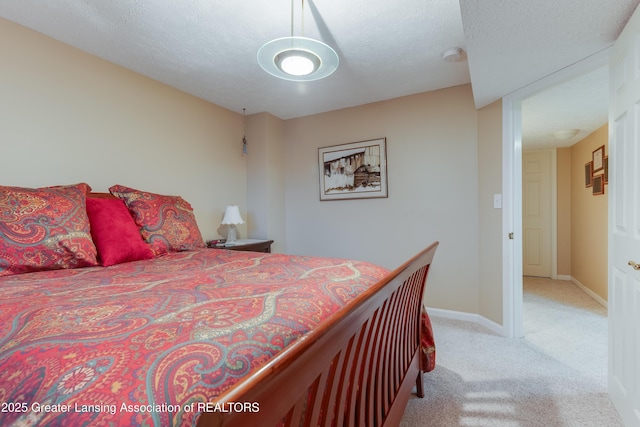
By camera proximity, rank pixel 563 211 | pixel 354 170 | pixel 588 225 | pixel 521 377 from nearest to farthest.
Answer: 1. pixel 521 377
2. pixel 354 170
3. pixel 588 225
4. pixel 563 211

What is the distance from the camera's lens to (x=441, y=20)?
189cm

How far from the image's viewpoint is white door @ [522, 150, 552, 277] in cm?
457

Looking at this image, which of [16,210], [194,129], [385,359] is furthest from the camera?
[194,129]

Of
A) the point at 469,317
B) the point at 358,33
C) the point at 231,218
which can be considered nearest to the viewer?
the point at 358,33

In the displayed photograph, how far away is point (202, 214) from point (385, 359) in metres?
2.53

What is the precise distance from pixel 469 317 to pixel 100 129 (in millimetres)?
3608

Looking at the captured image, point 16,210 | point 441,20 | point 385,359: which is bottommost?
point 385,359

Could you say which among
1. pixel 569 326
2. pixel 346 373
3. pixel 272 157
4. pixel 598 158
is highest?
pixel 272 157

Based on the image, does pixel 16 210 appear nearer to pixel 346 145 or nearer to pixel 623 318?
pixel 346 145

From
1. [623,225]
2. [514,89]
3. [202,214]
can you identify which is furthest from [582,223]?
[202,214]

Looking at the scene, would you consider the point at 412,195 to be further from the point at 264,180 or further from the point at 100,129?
the point at 100,129

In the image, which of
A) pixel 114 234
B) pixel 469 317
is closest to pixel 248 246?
pixel 114 234

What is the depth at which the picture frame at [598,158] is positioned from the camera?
134 inches

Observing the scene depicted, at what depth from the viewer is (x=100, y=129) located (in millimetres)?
2330
